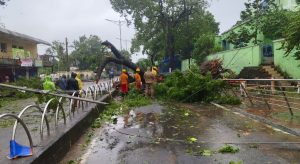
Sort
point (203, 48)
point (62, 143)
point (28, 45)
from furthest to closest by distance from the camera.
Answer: point (28, 45) < point (203, 48) < point (62, 143)

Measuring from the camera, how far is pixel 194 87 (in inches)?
736

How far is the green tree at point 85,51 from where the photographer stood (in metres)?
90.9

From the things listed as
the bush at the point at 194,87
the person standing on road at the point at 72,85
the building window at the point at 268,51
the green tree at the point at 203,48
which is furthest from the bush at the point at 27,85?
the green tree at the point at 203,48

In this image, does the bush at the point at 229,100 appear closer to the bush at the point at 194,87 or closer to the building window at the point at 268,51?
the bush at the point at 194,87

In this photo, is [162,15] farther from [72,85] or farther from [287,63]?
[72,85]

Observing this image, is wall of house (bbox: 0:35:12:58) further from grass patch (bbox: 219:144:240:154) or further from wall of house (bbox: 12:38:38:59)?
grass patch (bbox: 219:144:240:154)

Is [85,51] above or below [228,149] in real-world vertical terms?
above

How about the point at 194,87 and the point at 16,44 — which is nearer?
the point at 194,87

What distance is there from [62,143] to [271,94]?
10.00 metres

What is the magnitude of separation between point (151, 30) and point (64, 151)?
145 ft

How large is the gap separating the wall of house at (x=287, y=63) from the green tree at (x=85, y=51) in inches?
2538

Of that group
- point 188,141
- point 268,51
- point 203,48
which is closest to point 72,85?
point 188,141

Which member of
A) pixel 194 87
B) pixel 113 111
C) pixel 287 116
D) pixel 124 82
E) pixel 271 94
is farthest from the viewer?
pixel 124 82

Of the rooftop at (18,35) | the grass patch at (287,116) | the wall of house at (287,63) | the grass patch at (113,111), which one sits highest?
the rooftop at (18,35)
